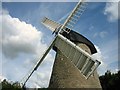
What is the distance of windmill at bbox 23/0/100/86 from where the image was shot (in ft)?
58.6

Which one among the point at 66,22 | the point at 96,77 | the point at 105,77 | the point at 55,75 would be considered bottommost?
the point at 105,77

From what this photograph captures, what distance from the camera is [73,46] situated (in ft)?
63.6

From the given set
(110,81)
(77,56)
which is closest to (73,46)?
(77,56)

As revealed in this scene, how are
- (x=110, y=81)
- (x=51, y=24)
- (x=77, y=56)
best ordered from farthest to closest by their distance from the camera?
(x=110, y=81) → (x=51, y=24) → (x=77, y=56)

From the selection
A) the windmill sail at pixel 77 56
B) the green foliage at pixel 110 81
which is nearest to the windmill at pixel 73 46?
the windmill sail at pixel 77 56

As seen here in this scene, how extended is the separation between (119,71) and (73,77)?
19.9 meters

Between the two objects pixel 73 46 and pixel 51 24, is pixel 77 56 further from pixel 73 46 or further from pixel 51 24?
pixel 51 24

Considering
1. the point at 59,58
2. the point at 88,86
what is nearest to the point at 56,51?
the point at 59,58

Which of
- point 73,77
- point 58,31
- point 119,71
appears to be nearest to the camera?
point 73,77

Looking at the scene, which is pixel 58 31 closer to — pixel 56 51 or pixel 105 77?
pixel 56 51

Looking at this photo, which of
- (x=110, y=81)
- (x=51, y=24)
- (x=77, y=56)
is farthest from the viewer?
(x=110, y=81)

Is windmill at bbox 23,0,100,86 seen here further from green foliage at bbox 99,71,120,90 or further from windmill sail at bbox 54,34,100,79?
green foliage at bbox 99,71,120,90

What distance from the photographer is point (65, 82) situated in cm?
2028

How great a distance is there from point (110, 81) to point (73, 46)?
19.6m
